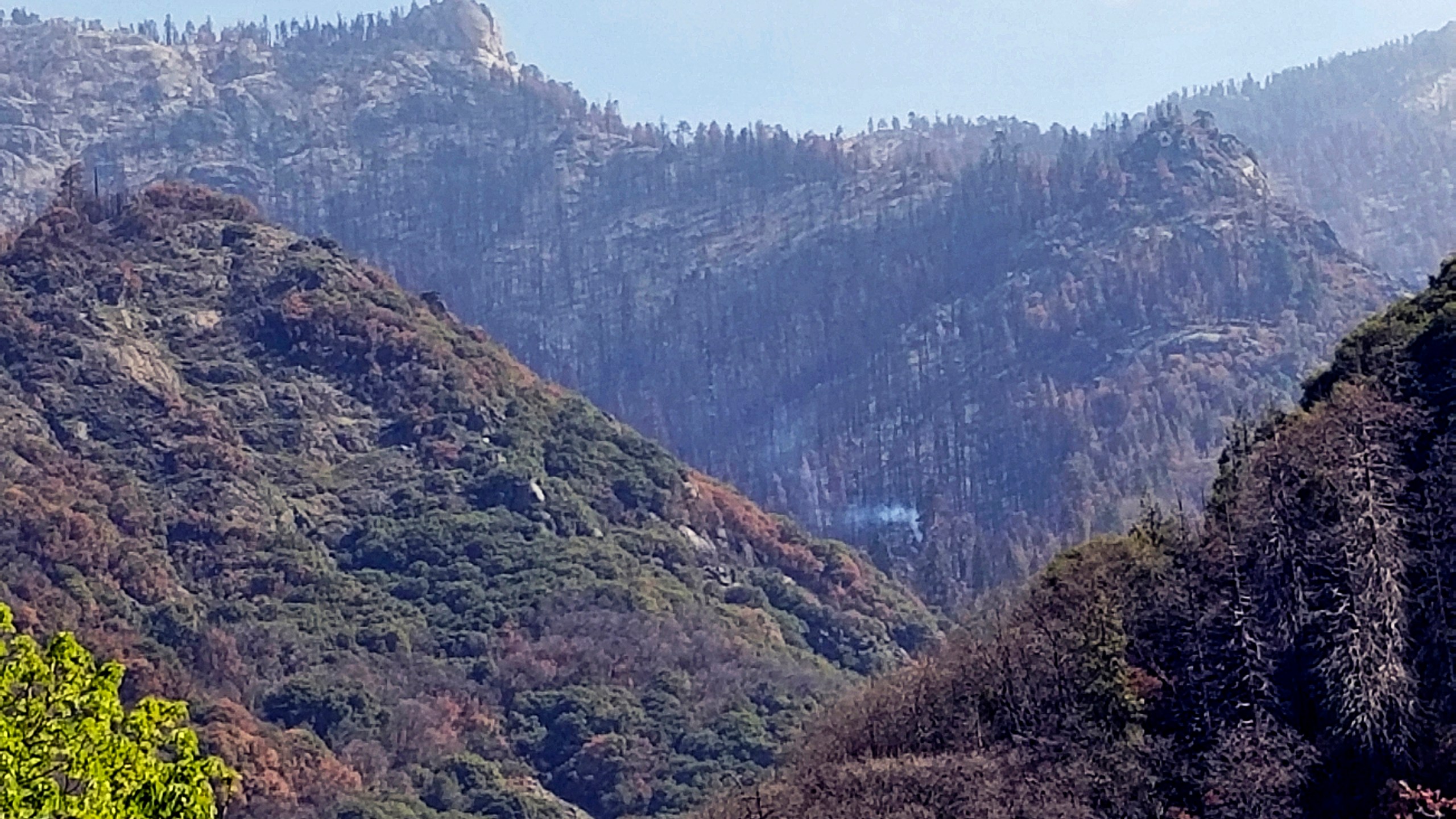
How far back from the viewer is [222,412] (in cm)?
9100

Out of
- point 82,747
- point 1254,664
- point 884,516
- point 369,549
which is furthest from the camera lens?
point 884,516

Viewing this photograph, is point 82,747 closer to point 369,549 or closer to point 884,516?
point 369,549

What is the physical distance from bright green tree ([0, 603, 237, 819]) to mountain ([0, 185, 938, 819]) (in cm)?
4495

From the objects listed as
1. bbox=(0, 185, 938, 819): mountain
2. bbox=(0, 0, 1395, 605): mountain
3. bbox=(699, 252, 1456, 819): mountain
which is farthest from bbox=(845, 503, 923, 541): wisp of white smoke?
bbox=(699, 252, 1456, 819): mountain

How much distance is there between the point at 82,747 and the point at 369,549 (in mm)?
74970

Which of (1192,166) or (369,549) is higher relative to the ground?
(1192,166)

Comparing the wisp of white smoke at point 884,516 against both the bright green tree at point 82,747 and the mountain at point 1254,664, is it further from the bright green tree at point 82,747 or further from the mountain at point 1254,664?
the bright green tree at point 82,747

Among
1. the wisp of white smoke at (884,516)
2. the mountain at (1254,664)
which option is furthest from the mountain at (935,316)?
the mountain at (1254,664)

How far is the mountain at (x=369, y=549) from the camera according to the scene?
6806 cm

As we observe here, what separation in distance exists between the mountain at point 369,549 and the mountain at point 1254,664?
24.5 meters

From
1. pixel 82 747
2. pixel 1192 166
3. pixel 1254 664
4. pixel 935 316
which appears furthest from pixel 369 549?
pixel 1192 166

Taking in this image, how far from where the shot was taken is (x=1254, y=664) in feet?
90.3

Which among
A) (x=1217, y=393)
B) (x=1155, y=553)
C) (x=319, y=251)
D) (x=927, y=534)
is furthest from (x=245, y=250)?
(x=1155, y=553)

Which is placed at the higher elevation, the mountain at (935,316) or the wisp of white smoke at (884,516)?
the mountain at (935,316)
